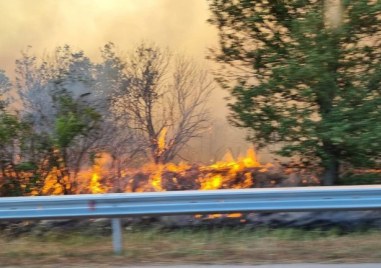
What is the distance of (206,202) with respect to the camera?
18.8ft

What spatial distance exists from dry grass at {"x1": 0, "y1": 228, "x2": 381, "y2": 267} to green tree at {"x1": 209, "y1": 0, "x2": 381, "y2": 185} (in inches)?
78.3

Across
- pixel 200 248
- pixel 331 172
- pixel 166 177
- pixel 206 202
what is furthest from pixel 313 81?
pixel 200 248

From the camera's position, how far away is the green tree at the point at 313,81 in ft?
26.2

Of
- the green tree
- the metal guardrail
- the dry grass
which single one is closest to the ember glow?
the green tree

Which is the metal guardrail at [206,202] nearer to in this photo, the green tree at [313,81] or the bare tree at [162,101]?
the green tree at [313,81]

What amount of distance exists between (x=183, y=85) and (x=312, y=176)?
4.06m

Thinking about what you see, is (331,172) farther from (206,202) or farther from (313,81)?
(206,202)

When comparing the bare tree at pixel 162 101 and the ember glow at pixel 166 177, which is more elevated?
the bare tree at pixel 162 101

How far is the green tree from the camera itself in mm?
7980

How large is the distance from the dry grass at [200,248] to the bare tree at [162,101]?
156 inches

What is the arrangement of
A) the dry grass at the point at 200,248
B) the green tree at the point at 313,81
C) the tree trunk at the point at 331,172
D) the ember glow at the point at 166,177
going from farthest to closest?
the ember glow at the point at 166,177
the tree trunk at the point at 331,172
the green tree at the point at 313,81
the dry grass at the point at 200,248

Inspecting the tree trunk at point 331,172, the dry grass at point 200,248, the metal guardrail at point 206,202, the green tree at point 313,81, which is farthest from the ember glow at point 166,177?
the metal guardrail at point 206,202

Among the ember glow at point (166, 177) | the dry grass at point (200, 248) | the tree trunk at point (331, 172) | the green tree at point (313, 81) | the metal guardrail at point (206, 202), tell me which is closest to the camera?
the dry grass at point (200, 248)

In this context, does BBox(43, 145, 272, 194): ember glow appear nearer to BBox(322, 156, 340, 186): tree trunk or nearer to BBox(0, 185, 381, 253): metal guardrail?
BBox(322, 156, 340, 186): tree trunk
